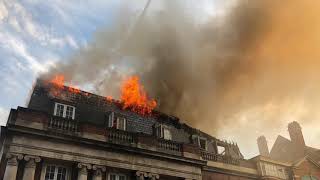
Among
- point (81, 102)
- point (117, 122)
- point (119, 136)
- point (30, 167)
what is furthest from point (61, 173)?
point (81, 102)

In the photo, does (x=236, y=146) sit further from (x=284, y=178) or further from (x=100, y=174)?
(x=100, y=174)

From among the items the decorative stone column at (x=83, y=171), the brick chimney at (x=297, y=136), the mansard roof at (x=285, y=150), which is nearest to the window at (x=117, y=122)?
the decorative stone column at (x=83, y=171)

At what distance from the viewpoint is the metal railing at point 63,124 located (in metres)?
16.7

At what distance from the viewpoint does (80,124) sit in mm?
17422

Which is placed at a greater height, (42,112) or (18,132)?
(42,112)

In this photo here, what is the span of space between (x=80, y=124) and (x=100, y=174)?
2.82m

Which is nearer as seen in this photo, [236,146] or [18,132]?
[18,132]

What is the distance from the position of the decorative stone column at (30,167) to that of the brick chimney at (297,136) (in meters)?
34.2

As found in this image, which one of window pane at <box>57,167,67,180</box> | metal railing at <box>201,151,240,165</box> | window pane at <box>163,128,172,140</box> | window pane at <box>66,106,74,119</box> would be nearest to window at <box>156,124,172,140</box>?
window pane at <box>163,128,172,140</box>

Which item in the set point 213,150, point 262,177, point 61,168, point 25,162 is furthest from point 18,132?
point 262,177

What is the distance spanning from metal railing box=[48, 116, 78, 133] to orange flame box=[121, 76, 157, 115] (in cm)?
507

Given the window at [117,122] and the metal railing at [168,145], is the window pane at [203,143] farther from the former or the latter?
the window at [117,122]

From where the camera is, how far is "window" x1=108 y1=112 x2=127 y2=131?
19.6 m

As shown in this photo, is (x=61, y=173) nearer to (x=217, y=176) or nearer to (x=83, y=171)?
(x=83, y=171)
